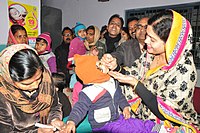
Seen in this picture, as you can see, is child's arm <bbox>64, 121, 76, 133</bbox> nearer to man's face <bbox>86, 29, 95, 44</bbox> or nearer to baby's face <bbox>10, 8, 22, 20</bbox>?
man's face <bbox>86, 29, 95, 44</bbox>

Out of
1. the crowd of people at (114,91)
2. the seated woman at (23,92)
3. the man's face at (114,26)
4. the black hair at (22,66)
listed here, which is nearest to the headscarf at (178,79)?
the crowd of people at (114,91)

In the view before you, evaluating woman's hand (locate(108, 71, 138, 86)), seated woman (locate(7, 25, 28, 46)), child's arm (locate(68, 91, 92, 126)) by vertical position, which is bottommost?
child's arm (locate(68, 91, 92, 126))

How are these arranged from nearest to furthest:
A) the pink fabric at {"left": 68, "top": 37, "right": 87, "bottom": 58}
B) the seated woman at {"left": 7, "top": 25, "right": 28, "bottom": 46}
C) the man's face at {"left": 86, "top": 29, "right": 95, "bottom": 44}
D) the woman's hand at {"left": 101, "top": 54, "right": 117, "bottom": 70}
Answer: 1. the woman's hand at {"left": 101, "top": 54, "right": 117, "bottom": 70}
2. the seated woman at {"left": 7, "top": 25, "right": 28, "bottom": 46}
3. the pink fabric at {"left": 68, "top": 37, "right": 87, "bottom": 58}
4. the man's face at {"left": 86, "top": 29, "right": 95, "bottom": 44}

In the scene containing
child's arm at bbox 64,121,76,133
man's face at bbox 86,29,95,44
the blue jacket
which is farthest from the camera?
man's face at bbox 86,29,95,44

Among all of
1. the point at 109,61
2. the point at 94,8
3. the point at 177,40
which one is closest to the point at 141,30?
the point at 109,61

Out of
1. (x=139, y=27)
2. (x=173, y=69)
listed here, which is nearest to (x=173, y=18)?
(x=173, y=69)

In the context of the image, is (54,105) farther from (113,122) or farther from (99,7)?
(99,7)

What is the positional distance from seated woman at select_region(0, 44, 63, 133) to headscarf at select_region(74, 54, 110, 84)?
229 millimetres

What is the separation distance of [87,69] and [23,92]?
0.44m

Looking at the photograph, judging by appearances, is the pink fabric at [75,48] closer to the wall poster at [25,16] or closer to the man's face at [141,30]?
the wall poster at [25,16]

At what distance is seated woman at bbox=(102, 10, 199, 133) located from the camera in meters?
1.22

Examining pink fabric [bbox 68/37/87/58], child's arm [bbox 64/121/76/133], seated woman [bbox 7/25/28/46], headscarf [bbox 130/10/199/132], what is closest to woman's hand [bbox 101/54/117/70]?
headscarf [bbox 130/10/199/132]

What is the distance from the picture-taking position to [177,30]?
121 centimetres

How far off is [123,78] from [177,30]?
1.57ft
